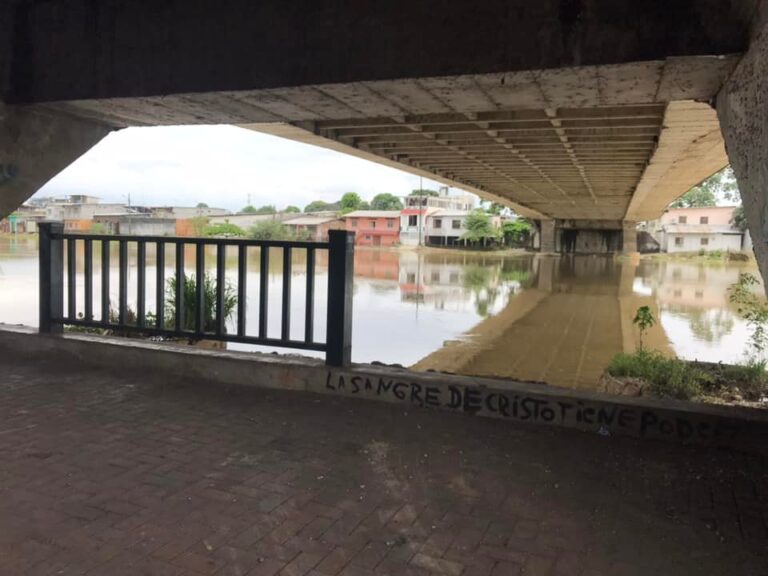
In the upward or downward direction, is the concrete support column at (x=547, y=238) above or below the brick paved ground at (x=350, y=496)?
above

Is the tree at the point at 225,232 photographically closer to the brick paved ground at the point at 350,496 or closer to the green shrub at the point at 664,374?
the green shrub at the point at 664,374

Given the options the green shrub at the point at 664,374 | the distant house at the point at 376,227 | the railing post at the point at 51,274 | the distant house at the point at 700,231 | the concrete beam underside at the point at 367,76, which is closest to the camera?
the concrete beam underside at the point at 367,76

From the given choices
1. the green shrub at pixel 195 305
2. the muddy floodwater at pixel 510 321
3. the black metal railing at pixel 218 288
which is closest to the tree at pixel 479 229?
the muddy floodwater at pixel 510 321

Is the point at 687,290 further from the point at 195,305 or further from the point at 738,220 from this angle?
the point at 738,220

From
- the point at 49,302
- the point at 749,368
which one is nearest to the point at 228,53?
the point at 49,302

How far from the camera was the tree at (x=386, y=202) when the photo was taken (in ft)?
348

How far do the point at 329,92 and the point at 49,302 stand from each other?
11.9 ft

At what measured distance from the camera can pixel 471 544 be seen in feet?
9.62

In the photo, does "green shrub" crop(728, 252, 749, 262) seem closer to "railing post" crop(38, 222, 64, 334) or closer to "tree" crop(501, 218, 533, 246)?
"tree" crop(501, 218, 533, 246)

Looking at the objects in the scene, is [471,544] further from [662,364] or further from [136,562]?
[662,364]

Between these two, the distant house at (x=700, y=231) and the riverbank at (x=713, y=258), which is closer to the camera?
the riverbank at (x=713, y=258)

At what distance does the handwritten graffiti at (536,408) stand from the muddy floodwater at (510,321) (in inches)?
225

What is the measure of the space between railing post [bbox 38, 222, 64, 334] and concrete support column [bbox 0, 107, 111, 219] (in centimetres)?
48

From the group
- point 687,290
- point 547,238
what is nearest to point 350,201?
point 547,238
